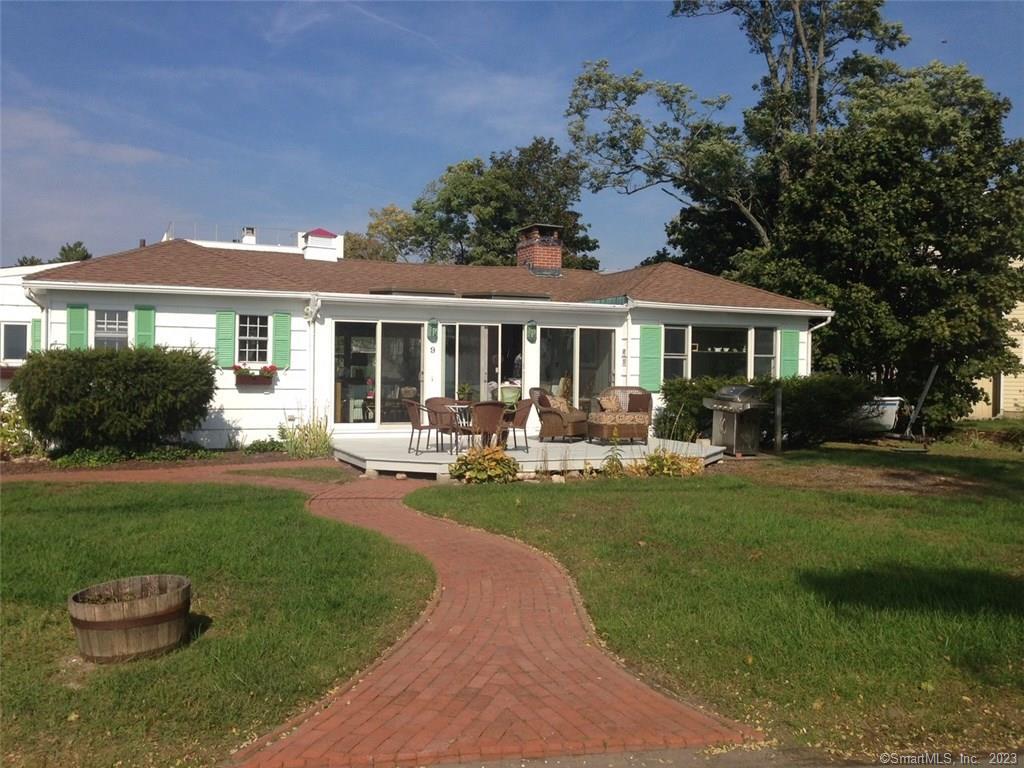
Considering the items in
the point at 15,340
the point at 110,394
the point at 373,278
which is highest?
the point at 373,278

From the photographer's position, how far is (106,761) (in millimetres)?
3773

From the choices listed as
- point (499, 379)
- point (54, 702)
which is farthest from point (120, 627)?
point (499, 379)

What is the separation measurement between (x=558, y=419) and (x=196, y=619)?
908 centimetres

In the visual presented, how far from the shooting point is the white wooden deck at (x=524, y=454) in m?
11.9

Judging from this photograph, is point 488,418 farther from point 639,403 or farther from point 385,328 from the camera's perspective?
point 385,328

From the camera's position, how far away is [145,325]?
14.1m

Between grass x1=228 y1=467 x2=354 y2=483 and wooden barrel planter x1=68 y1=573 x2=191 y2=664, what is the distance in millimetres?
6502

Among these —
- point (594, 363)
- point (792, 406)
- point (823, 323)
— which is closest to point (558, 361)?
point (594, 363)

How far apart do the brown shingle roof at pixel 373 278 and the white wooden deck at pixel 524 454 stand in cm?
332

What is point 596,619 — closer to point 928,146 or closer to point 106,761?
point 106,761

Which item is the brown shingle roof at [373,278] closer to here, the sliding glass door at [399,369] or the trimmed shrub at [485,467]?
the sliding glass door at [399,369]

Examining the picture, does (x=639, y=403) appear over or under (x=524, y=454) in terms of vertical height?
over

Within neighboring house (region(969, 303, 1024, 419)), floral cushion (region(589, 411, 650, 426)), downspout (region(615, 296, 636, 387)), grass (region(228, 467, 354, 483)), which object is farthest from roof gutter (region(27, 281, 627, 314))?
neighboring house (region(969, 303, 1024, 419))

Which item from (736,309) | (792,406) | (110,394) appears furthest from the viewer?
(736,309)
